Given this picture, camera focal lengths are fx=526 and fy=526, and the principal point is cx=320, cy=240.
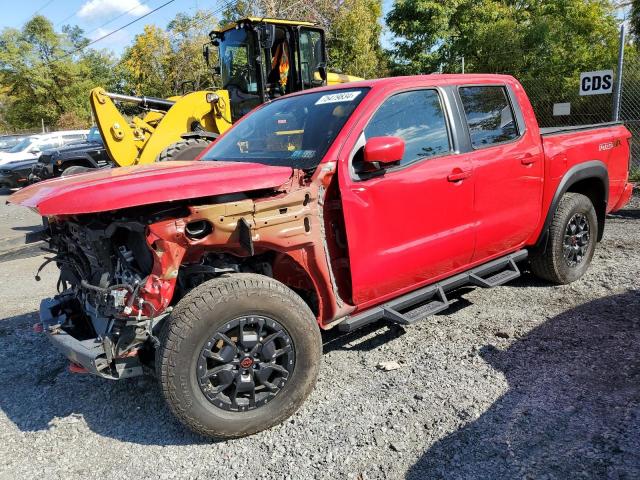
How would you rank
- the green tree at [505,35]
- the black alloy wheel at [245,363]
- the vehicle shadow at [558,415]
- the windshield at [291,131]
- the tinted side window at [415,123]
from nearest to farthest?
the vehicle shadow at [558,415], the black alloy wheel at [245,363], the windshield at [291,131], the tinted side window at [415,123], the green tree at [505,35]

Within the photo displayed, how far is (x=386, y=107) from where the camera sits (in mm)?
3656

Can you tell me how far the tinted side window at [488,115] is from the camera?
4.17m

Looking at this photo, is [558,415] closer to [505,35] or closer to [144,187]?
[144,187]

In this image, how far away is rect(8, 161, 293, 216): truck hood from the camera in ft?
8.61

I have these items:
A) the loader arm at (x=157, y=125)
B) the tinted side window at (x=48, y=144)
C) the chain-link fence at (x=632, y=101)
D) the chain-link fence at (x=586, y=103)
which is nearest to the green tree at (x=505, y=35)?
the chain-link fence at (x=586, y=103)

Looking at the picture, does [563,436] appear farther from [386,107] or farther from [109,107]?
[109,107]

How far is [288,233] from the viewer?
3.09 metres

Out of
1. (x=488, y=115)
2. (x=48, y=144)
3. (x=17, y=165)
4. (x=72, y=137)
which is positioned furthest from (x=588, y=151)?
(x=72, y=137)

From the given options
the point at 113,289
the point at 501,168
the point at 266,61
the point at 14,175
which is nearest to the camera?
the point at 113,289

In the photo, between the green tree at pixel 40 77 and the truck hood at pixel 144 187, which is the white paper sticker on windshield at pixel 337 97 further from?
the green tree at pixel 40 77

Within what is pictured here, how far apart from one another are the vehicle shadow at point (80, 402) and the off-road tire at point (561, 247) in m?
3.45

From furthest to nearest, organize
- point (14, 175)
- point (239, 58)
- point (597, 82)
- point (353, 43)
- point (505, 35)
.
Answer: point (353, 43) < point (505, 35) < point (14, 175) < point (239, 58) < point (597, 82)

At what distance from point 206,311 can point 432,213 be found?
5.86 feet

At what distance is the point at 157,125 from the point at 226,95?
1378mm
